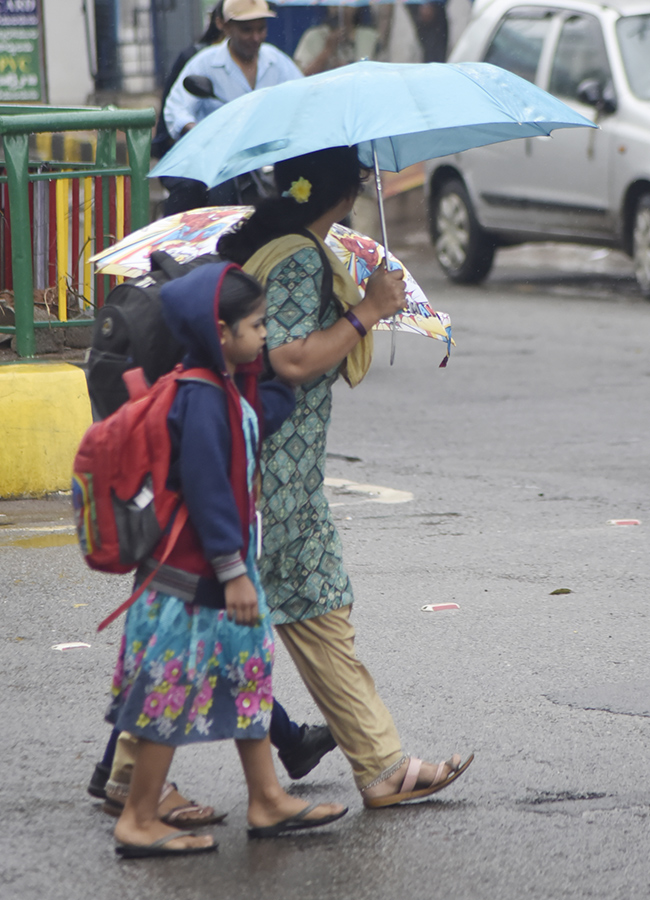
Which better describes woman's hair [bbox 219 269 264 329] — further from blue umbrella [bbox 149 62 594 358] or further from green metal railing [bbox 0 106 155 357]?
green metal railing [bbox 0 106 155 357]

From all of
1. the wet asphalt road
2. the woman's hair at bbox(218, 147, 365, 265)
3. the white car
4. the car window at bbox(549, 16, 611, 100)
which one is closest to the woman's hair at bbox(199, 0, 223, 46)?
the wet asphalt road

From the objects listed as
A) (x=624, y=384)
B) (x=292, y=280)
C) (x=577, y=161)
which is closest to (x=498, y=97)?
(x=292, y=280)

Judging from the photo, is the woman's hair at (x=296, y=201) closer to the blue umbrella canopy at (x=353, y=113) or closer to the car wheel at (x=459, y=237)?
the blue umbrella canopy at (x=353, y=113)

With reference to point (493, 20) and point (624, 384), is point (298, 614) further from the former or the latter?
point (493, 20)

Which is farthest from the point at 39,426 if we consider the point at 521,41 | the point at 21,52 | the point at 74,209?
the point at 521,41

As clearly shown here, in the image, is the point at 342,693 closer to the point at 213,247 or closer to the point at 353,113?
the point at 213,247

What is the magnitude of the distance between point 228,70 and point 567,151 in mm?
5130

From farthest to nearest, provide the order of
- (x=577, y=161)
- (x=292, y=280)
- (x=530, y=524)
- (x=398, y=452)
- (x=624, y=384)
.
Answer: (x=577, y=161) < (x=624, y=384) < (x=398, y=452) < (x=530, y=524) < (x=292, y=280)

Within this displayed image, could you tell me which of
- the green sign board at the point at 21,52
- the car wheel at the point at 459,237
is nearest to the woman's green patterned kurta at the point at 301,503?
the green sign board at the point at 21,52

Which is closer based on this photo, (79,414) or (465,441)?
(79,414)

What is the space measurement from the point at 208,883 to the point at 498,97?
183cm

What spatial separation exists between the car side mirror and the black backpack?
30.1 feet

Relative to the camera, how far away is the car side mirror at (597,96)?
12031mm

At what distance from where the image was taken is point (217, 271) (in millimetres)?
3127
